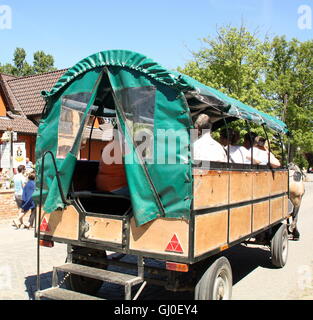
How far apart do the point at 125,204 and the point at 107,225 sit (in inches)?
29.5

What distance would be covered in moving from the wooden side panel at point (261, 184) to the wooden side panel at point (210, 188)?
125cm

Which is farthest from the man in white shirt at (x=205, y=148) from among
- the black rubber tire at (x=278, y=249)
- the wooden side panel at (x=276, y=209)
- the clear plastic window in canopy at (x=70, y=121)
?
the black rubber tire at (x=278, y=249)

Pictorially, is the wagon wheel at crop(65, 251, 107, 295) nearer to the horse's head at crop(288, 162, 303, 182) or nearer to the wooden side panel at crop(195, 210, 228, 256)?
the wooden side panel at crop(195, 210, 228, 256)

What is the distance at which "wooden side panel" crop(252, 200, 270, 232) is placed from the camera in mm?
6011

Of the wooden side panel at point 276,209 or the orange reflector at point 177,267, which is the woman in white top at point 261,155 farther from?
the orange reflector at point 177,267

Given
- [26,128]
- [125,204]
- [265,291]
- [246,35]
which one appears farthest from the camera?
[246,35]

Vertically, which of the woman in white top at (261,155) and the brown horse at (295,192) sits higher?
the woman in white top at (261,155)

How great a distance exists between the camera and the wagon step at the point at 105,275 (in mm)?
4285

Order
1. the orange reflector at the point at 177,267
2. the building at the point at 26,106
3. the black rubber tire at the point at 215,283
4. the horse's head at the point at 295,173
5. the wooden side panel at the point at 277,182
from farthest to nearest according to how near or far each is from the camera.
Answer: the building at the point at 26,106 < the horse's head at the point at 295,173 < the wooden side panel at the point at 277,182 < the black rubber tire at the point at 215,283 < the orange reflector at the point at 177,267

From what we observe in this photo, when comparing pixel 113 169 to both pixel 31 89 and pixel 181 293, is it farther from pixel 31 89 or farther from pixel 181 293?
pixel 31 89

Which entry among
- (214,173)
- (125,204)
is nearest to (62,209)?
(125,204)

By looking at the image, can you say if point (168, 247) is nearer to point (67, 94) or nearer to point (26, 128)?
point (67, 94)

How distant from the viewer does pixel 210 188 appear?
446 cm

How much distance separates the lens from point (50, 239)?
5.06m
